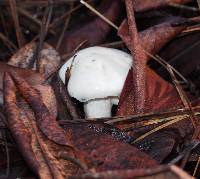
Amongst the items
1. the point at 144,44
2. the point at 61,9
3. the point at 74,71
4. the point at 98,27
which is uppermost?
the point at 61,9

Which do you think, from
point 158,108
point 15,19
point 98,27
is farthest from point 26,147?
point 15,19

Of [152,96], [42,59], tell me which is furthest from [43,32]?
[152,96]

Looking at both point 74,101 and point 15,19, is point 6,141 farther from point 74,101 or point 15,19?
point 15,19

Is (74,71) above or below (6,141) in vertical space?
above

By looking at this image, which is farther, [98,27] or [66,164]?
[98,27]

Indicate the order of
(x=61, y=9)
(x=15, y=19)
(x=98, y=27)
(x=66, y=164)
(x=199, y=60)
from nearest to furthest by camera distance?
1. (x=66, y=164)
2. (x=199, y=60)
3. (x=98, y=27)
4. (x=15, y=19)
5. (x=61, y=9)

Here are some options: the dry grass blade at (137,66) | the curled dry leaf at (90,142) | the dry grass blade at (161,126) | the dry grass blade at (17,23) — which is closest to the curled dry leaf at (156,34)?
the dry grass blade at (137,66)

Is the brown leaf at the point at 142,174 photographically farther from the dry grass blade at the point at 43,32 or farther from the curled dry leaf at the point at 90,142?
the dry grass blade at the point at 43,32

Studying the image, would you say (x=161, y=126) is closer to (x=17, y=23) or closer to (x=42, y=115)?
(x=42, y=115)
